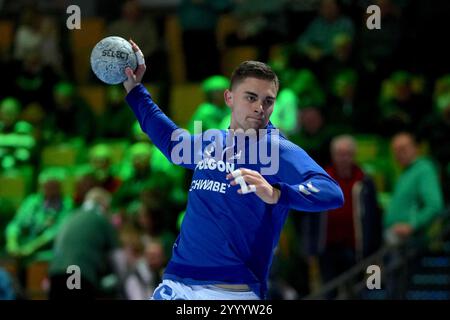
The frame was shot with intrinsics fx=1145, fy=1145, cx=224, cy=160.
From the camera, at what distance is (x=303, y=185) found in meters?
5.52

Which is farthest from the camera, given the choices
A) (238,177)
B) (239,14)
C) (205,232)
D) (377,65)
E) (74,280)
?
(239,14)

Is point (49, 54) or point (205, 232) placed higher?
point (49, 54)

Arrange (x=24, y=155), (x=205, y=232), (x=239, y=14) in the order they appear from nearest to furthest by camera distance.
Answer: (x=205, y=232) → (x=24, y=155) → (x=239, y=14)

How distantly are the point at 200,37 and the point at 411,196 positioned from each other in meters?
5.96

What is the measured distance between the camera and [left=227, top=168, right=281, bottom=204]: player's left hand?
5.36 meters

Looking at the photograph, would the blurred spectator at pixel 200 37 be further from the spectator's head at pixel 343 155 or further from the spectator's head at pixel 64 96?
the spectator's head at pixel 343 155

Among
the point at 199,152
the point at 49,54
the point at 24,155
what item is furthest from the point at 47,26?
the point at 199,152

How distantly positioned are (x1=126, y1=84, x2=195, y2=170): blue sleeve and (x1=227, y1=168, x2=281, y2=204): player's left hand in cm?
84

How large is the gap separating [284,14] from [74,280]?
6564 millimetres

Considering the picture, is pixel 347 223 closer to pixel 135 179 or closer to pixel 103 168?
pixel 135 179

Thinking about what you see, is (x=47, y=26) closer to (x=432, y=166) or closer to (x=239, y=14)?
(x=239, y=14)

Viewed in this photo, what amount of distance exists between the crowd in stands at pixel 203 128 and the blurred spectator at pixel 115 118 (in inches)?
0.8

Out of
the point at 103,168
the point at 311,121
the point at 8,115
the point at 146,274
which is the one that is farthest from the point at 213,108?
the point at 8,115

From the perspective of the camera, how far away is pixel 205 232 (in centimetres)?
585
